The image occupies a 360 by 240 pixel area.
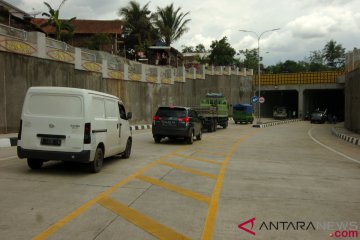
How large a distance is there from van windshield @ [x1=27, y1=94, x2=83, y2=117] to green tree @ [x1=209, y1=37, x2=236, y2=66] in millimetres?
64945

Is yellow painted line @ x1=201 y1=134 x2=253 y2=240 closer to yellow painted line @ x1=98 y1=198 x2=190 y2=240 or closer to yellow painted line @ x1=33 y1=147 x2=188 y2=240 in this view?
yellow painted line @ x1=98 y1=198 x2=190 y2=240

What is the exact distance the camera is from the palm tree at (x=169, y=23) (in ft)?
172

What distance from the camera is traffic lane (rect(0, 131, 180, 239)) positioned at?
225 inches

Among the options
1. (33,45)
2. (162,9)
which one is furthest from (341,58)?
(33,45)

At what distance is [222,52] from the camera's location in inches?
2867

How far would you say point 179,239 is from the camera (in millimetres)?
5250

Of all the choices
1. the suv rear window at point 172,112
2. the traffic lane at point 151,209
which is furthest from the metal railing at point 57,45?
the traffic lane at point 151,209

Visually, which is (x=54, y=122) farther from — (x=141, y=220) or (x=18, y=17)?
(x=18, y=17)

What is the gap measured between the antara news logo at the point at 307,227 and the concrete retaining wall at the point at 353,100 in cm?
2335

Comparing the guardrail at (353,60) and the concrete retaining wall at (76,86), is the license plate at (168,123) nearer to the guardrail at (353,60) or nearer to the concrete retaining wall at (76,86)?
the concrete retaining wall at (76,86)

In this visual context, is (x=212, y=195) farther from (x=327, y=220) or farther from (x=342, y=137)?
(x=342, y=137)

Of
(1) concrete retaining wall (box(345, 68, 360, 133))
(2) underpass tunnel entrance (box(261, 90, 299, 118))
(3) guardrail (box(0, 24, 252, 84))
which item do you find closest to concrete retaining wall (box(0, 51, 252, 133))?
(3) guardrail (box(0, 24, 252, 84))

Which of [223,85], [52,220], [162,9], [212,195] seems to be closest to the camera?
[52,220]

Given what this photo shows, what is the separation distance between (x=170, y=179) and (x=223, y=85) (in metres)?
53.4
